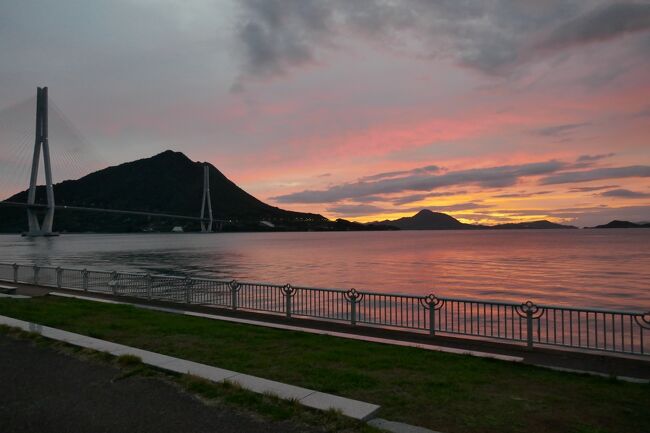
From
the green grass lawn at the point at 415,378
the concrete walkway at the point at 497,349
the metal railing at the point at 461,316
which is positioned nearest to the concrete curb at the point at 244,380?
the green grass lawn at the point at 415,378

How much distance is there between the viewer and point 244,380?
7539mm

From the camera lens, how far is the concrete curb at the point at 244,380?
641 centimetres

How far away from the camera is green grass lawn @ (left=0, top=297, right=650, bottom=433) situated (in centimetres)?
670

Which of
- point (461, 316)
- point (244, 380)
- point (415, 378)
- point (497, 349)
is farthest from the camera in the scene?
point (461, 316)

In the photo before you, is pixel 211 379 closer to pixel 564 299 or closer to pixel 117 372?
pixel 117 372

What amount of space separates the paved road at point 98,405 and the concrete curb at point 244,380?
22.9 inches

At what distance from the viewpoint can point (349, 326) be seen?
14.4 meters

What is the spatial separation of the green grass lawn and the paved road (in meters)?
1.80

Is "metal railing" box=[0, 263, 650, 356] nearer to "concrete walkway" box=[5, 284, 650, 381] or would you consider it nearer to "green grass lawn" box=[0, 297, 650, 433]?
"concrete walkway" box=[5, 284, 650, 381]

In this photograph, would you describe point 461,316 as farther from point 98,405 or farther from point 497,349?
point 98,405

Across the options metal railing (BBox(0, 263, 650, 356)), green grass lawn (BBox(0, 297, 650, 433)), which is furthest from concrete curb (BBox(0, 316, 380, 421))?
metal railing (BBox(0, 263, 650, 356))

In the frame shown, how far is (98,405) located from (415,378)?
4.95 metres

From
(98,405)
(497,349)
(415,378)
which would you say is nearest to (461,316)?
(497,349)

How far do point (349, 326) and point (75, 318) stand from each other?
7787 mm
